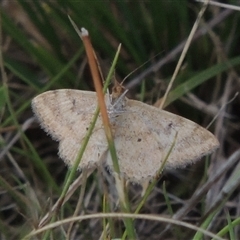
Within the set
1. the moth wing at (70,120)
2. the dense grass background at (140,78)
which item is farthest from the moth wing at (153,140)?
the dense grass background at (140,78)

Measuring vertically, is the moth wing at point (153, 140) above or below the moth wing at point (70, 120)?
below

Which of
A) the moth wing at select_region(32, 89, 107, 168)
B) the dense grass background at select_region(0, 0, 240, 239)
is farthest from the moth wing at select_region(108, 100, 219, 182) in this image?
the dense grass background at select_region(0, 0, 240, 239)

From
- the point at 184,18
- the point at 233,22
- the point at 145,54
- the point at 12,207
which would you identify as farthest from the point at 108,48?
the point at 12,207

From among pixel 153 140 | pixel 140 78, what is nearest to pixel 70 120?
pixel 153 140

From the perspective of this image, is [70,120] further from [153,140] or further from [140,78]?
[140,78]

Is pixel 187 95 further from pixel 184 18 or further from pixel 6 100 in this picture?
pixel 6 100

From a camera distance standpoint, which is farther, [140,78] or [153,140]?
[140,78]

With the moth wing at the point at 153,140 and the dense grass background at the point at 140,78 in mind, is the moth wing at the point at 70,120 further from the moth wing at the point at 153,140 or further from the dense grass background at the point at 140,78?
the dense grass background at the point at 140,78

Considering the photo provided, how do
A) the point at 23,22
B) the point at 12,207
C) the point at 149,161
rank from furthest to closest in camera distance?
the point at 23,22, the point at 12,207, the point at 149,161

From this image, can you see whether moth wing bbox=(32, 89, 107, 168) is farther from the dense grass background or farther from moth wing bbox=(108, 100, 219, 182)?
the dense grass background

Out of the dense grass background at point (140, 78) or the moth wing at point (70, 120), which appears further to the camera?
the dense grass background at point (140, 78)

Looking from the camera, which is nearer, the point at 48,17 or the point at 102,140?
the point at 102,140
